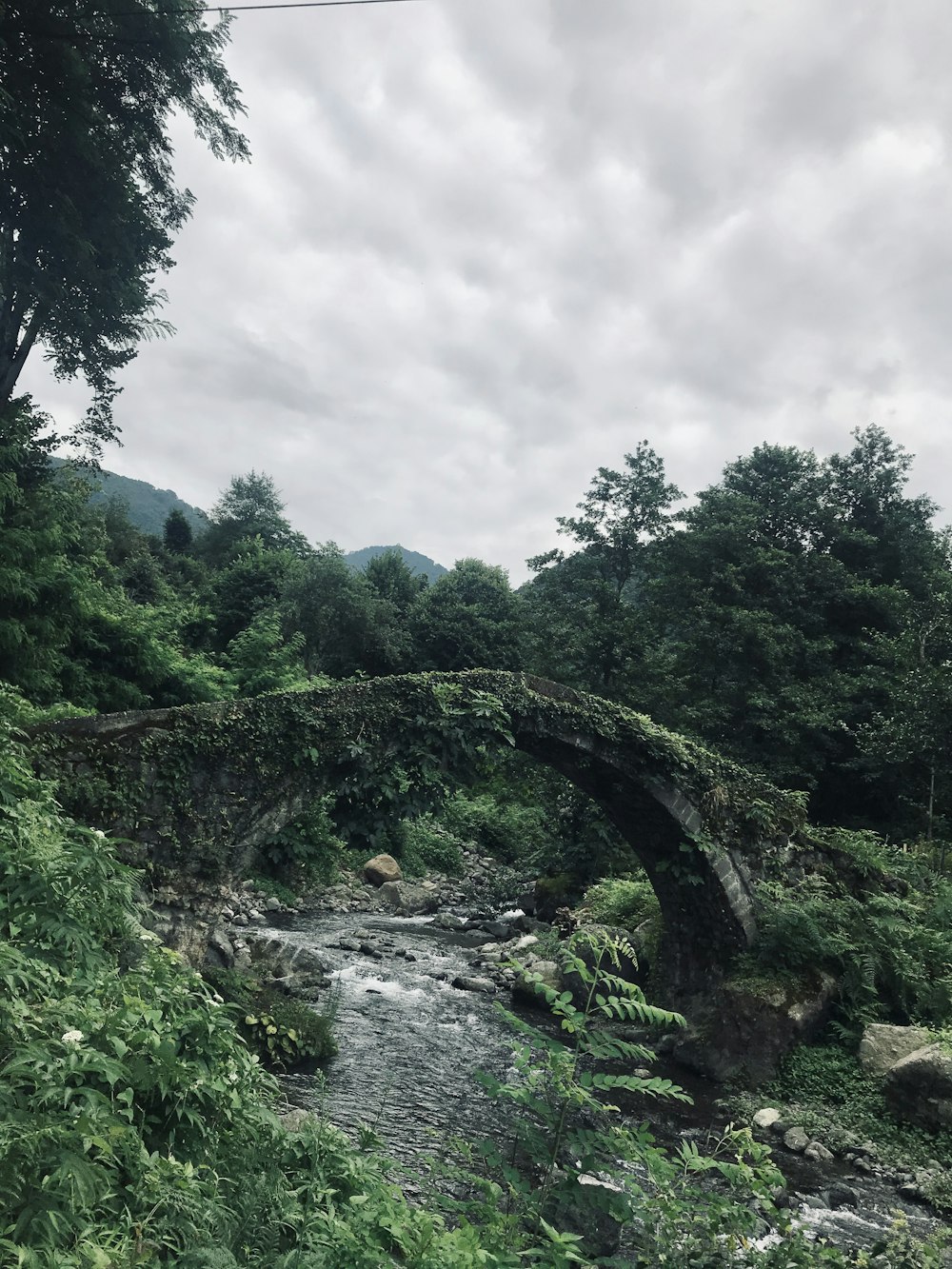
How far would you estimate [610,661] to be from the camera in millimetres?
23469

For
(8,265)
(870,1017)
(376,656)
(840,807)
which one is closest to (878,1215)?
(870,1017)

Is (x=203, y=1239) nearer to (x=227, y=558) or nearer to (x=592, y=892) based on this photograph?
(x=592, y=892)

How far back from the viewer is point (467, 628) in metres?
39.3

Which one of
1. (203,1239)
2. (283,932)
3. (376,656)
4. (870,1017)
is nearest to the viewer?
(203,1239)

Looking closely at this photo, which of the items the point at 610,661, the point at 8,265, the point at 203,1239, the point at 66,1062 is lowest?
the point at 203,1239

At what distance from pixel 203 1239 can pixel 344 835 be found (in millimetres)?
7202

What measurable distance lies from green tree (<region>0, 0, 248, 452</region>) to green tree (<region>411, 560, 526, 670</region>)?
21205mm

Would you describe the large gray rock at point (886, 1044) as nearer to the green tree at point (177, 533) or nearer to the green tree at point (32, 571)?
the green tree at point (32, 571)

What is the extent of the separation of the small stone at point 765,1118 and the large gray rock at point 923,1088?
1.21 m

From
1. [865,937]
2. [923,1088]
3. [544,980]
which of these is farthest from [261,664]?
[923,1088]

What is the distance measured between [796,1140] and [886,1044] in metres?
2.05

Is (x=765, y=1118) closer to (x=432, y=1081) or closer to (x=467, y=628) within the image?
(x=432, y=1081)

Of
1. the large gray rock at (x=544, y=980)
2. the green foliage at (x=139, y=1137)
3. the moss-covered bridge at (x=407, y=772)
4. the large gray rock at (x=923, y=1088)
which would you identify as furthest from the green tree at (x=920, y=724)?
the green foliage at (x=139, y=1137)

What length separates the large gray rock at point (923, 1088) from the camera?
24.8ft
